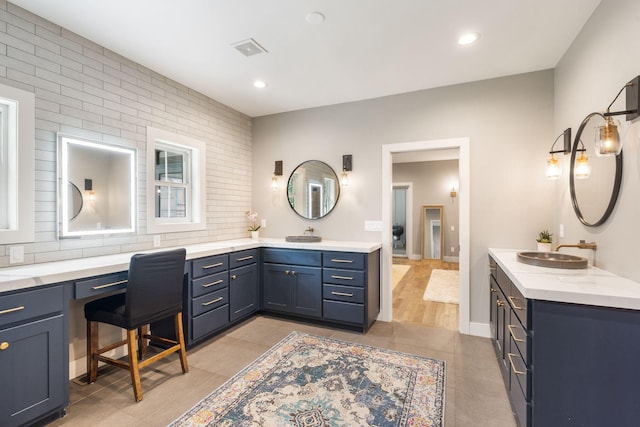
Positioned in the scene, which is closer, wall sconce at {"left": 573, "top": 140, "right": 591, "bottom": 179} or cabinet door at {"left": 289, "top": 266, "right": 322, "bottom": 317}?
wall sconce at {"left": 573, "top": 140, "right": 591, "bottom": 179}

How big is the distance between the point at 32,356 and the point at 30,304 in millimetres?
308

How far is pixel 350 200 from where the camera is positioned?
3.85 meters

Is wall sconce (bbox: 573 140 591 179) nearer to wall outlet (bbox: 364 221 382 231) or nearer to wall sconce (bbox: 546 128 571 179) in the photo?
wall sconce (bbox: 546 128 571 179)

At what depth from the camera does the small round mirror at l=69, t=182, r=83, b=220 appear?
2414 mm

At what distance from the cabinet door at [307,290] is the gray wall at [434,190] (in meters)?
5.57

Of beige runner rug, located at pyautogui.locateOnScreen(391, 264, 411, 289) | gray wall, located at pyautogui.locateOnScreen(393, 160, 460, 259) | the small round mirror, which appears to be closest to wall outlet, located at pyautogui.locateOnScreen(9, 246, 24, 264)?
the small round mirror

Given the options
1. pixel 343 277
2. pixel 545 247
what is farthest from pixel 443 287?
pixel 343 277

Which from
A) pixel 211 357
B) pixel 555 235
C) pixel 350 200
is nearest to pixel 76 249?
pixel 211 357

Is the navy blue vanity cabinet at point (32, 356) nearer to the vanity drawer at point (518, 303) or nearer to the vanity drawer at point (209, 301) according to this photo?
the vanity drawer at point (209, 301)

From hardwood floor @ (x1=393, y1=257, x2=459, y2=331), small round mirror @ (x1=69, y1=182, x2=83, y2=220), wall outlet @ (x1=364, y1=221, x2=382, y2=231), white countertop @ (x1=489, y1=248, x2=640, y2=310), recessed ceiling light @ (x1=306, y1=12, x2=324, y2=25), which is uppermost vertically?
recessed ceiling light @ (x1=306, y1=12, x2=324, y2=25)

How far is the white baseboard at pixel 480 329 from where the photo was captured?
124 inches

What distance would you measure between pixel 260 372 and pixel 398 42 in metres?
2.97

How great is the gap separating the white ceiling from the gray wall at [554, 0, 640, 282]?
0.72 feet

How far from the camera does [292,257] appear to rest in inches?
139
